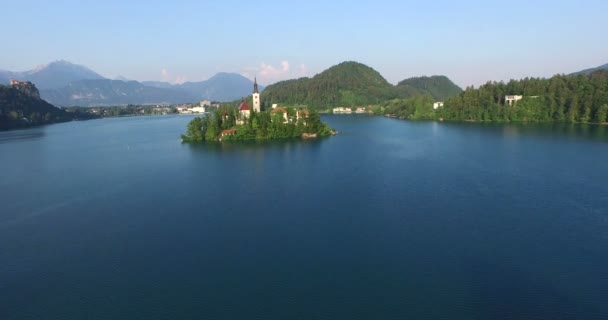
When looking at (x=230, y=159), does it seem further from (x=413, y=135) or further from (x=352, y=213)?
(x=413, y=135)

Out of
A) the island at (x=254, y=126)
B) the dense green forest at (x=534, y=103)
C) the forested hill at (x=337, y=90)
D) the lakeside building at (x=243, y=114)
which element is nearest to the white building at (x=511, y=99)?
the dense green forest at (x=534, y=103)

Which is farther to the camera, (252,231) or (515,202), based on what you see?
(515,202)

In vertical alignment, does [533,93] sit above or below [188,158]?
above

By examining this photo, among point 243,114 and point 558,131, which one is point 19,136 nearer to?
point 243,114

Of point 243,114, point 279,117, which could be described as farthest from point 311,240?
point 243,114

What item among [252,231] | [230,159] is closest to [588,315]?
[252,231]

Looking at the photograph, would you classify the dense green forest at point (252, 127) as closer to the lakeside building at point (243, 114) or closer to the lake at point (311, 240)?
the lakeside building at point (243, 114)
